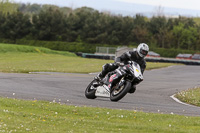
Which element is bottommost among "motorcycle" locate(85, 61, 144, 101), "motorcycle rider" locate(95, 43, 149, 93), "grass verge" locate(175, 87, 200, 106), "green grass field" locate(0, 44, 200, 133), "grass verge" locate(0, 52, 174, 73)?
"grass verge" locate(0, 52, 174, 73)

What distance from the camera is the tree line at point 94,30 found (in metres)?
84.7

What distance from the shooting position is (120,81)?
14.0 m

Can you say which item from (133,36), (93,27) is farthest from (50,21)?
(133,36)

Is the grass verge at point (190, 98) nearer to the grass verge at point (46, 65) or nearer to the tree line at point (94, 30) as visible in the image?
the grass verge at point (46, 65)

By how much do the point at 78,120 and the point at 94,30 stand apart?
7745 cm

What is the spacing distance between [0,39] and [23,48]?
2408 centimetres

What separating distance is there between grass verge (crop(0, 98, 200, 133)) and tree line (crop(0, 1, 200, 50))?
237 ft

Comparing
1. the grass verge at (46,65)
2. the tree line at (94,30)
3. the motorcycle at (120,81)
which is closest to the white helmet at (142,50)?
the motorcycle at (120,81)

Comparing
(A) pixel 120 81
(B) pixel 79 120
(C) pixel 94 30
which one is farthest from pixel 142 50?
(C) pixel 94 30

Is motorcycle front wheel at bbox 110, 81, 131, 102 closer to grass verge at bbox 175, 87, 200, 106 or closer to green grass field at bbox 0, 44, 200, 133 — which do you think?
green grass field at bbox 0, 44, 200, 133

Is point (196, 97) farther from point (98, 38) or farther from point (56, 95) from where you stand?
point (98, 38)

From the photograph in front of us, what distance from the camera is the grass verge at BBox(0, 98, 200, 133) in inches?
360

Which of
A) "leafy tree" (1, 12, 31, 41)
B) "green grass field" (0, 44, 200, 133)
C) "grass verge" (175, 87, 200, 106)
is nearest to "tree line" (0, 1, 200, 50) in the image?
"leafy tree" (1, 12, 31, 41)

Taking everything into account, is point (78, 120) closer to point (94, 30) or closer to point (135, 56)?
point (135, 56)
